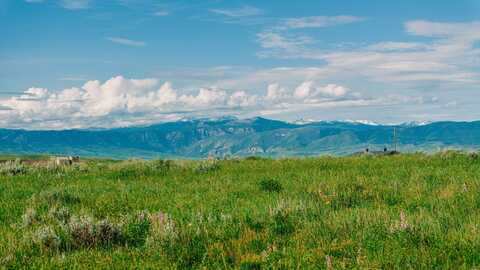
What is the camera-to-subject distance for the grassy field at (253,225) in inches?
265

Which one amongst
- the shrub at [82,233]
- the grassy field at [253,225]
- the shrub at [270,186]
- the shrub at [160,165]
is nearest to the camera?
the grassy field at [253,225]

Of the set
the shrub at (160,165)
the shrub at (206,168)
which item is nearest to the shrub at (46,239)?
the shrub at (206,168)

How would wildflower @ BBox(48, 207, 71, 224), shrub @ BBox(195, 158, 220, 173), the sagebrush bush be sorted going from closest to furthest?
the sagebrush bush → wildflower @ BBox(48, 207, 71, 224) → shrub @ BBox(195, 158, 220, 173)

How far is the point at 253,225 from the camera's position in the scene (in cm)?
871

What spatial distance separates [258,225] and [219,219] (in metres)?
1.07

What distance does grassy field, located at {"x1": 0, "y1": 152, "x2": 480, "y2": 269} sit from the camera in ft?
22.1

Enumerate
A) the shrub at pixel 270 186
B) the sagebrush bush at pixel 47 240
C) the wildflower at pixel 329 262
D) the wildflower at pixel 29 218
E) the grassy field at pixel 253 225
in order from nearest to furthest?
1. the wildflower at pixel 329 262
2. the grassy field at pixel 253 225
3. the sagebrush bush at pixel 47 240
4. the wildflower at pixel 29 218
5. the shrub at pixel 270 186

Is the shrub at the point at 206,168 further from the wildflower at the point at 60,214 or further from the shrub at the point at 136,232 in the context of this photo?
the shrub at the point at 136,232

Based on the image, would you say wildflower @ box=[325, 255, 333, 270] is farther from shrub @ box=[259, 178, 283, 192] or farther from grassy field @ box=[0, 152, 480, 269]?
shrub @ box=[259, 178, 283, 192]

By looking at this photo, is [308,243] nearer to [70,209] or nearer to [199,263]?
[199,263]

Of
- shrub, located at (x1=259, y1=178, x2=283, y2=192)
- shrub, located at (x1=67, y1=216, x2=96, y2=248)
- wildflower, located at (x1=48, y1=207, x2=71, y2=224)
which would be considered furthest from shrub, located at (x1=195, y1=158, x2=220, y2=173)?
shrub, located at (x1=67, y1=216, x2=96, y2=248)

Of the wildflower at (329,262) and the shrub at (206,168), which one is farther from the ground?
the wildflower at (329,262)

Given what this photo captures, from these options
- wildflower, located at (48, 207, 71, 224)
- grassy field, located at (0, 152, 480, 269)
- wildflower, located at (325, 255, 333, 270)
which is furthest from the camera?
wildflower, located at (48, 207, 71, 224)

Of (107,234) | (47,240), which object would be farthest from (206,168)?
(47,240)
